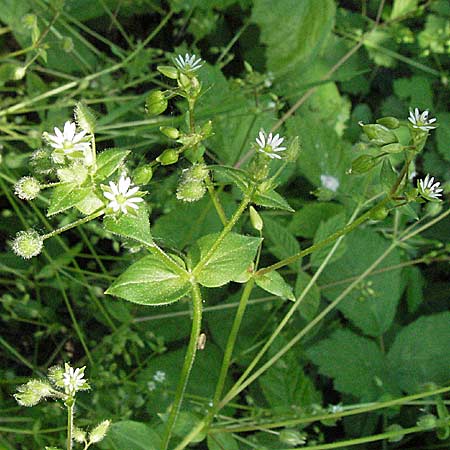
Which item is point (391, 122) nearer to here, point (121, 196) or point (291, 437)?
point (121, 196)

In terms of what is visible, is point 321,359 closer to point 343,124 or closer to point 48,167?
point 343,124

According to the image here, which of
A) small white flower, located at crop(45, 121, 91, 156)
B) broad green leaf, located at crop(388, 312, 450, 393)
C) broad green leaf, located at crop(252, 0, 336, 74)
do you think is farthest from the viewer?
broad green leaf, located at crop(252, 0, 336, 74)

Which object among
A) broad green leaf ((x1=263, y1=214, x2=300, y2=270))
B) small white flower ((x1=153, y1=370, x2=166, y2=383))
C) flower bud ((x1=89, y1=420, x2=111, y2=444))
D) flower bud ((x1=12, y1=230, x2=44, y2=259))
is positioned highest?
flower bud ((x1=12, y1=230, x2=44, y2=259))

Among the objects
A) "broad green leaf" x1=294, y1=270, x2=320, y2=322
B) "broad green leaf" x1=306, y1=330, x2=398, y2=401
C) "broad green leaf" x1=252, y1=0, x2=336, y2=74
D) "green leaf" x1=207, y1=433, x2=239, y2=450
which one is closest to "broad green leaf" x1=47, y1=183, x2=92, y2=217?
"green leaf" x1=207, y1=433, x2=239, y2=450

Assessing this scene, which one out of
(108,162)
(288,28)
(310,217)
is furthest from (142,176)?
(288,28)

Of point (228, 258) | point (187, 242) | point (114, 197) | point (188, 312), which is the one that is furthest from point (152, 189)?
point (114, 197)

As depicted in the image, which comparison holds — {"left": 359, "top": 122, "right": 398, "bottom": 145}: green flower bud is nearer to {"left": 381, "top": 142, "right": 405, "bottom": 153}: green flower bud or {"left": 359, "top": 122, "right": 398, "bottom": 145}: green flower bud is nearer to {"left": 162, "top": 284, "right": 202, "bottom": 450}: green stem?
{"left": 381, "top": 142, "right": 405, "bottom": 153}: green flower bud
